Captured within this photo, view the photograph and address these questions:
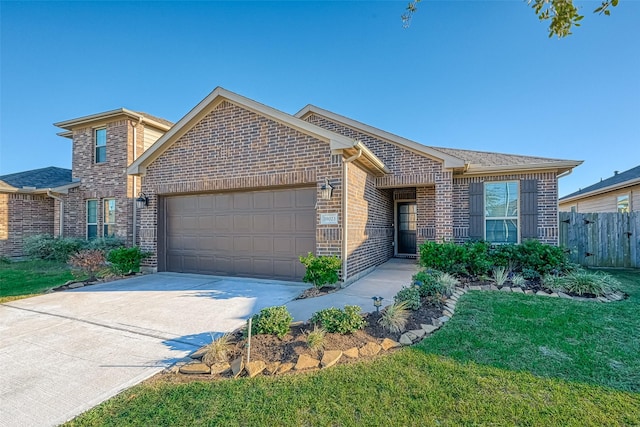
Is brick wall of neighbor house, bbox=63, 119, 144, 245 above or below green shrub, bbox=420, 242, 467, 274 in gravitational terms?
above

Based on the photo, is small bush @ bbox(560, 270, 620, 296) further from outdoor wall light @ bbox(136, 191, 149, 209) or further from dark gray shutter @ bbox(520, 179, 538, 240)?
outdoor wall light @ bbox(136, 191, 149, 209)

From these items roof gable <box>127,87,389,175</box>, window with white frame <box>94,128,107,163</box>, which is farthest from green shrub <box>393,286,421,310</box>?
A: window with white frame <box>94,128,107,163</box>

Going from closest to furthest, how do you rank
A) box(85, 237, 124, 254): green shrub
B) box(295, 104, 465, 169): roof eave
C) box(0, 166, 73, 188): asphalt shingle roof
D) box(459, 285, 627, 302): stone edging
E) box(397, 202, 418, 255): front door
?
box(459, 285, 627, 302): stone edging, box(295, 104, 465, 169): roof eave, box(85, 237, 124, 254): green shrub, box(397, 202, 418, 255): front door, box(0, 166, 73, 188): asphalt shingle roof

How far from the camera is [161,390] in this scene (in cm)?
286

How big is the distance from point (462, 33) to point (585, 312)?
7.08 metres

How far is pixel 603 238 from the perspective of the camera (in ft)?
32.7

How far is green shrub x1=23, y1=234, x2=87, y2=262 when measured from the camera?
12266mm

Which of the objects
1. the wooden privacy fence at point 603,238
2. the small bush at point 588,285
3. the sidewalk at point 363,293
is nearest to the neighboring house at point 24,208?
the sidewalk at point 363,293

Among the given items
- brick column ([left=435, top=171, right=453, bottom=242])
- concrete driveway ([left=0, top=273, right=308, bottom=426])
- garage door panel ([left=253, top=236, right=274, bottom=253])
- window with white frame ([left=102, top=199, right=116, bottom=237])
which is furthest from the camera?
window with white frame ([left=102, top=199, right=116, bottom=237])

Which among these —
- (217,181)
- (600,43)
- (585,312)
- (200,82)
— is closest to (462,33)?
(600,43)

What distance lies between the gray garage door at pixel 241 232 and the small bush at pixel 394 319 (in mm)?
3243

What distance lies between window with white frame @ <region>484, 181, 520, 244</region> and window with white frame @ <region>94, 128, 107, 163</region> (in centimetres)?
1503

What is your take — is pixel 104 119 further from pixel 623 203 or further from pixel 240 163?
pixel 623 203

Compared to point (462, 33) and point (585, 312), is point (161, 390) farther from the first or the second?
point (462, 33)
